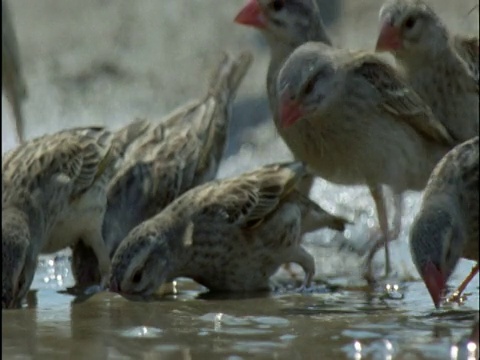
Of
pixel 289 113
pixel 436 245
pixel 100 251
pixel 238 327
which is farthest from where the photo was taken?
pixel 100 251

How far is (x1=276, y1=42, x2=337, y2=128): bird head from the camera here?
768 cm

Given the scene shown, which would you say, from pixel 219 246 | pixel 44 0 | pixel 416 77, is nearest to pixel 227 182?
pixel 219 246

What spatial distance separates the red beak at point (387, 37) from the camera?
8.23 meters

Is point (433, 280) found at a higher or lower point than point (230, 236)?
lower

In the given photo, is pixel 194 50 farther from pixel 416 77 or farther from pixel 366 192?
pixel 416 77

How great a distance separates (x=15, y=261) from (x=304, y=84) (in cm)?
181

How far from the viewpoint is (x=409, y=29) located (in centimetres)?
834

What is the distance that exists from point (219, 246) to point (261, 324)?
4.38ft

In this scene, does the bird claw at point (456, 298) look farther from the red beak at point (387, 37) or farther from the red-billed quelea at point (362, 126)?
the red beak at point (387, 37)

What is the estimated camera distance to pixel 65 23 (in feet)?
42.1

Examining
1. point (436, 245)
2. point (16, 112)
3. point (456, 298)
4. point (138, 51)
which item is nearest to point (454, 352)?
point (436, 245)

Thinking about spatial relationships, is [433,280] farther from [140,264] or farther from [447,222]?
[140,264]

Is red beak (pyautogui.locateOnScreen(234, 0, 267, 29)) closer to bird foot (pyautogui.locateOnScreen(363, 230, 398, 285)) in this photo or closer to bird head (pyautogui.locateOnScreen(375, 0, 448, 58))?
bird head (pyautogui.locateOnScreen(375, 0, 448, 58))

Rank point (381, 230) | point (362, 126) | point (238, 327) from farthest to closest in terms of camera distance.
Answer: point (381, 230) < point (362, 126) < point (238, 327)
